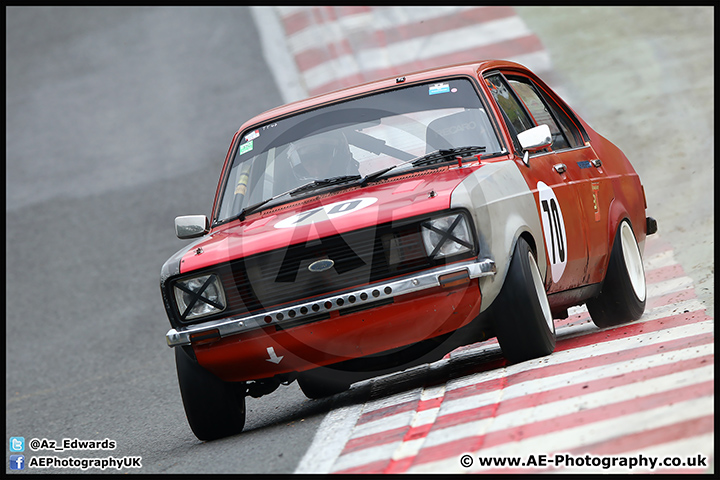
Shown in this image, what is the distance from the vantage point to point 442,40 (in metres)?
16.9

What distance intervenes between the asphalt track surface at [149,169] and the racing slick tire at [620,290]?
0.49 meters

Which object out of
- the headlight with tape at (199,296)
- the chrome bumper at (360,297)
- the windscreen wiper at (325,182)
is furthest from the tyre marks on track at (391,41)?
the chrome bumper at (360,297)

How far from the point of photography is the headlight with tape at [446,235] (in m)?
4.62

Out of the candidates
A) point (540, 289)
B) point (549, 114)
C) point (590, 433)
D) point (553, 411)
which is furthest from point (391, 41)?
point (590, 433)

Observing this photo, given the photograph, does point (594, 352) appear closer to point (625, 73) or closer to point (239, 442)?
point (239, 442)

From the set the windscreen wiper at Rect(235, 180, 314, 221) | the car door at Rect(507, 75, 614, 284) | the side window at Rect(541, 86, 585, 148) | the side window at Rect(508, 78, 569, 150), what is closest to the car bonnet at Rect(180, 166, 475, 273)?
the windscreen wiper at Rect(235, 180, 314, 221)

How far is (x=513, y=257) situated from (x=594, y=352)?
753 mm

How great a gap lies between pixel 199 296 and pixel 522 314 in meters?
1.53

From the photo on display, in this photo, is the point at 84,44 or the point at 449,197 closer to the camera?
the point at 449,197

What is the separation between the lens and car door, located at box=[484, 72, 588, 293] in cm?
544

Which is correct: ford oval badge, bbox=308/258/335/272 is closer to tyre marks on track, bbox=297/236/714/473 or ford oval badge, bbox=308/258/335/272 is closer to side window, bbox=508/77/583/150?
tyre marks on track, bbox=297/236/714/473

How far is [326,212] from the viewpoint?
486 centimetres

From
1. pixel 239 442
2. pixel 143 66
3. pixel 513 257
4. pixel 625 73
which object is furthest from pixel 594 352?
pixel 143 66

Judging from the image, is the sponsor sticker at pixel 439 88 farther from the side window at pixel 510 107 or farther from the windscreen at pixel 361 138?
the side window at pixel 510 107
